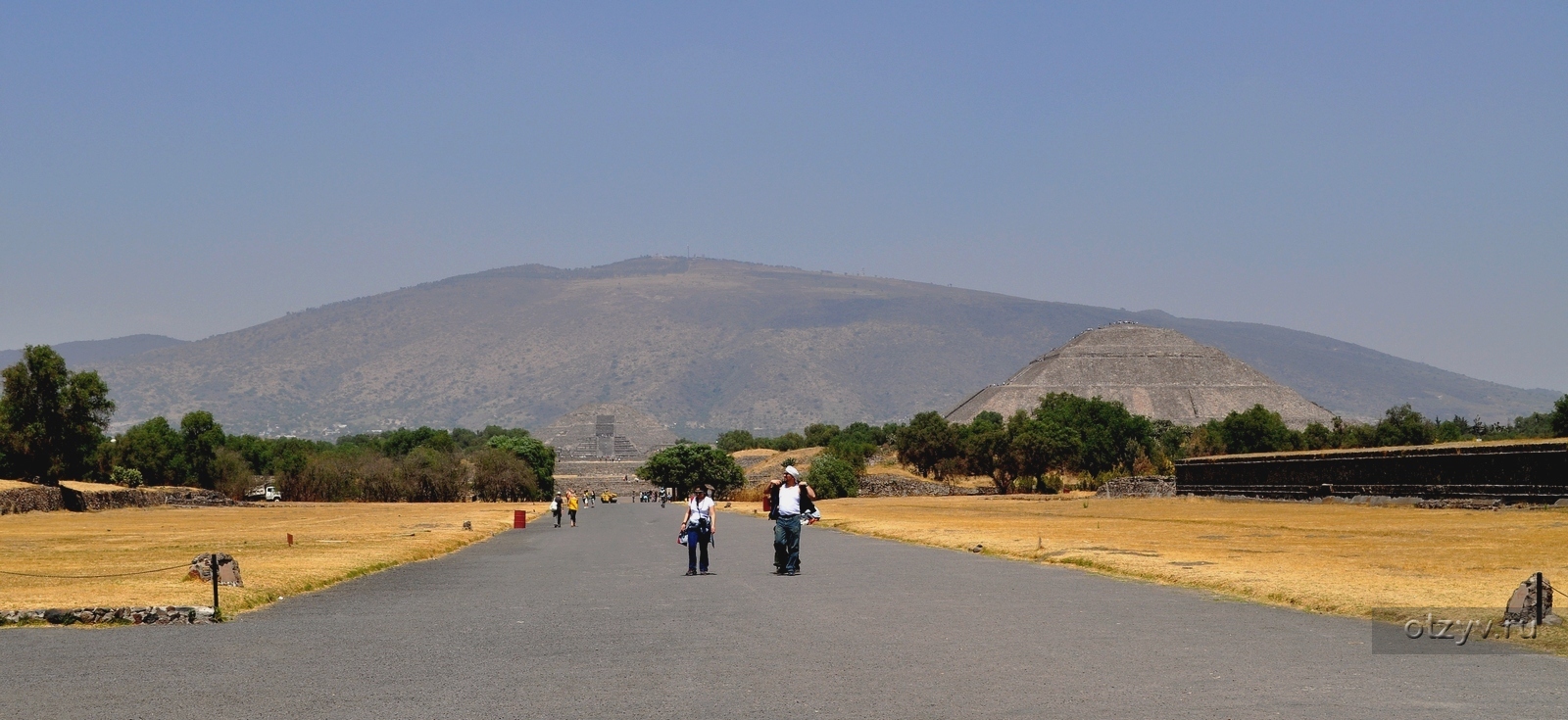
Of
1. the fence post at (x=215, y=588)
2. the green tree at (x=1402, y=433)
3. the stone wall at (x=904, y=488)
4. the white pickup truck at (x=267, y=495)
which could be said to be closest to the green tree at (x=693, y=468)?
the stone wall at (x=904, y=488)

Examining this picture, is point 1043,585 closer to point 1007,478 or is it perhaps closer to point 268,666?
point 268,666

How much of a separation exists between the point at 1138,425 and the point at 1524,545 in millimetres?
92051

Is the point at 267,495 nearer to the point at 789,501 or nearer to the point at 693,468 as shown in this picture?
the point at 693,468

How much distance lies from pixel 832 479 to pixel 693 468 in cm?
1602

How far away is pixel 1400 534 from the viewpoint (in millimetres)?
34062

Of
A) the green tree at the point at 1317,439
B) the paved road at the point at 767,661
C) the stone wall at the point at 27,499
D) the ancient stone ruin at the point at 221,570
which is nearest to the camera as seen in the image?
the paved road at the point at 767,661

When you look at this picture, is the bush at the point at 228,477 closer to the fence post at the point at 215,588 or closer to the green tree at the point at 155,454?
the green tree at the point at 155,454

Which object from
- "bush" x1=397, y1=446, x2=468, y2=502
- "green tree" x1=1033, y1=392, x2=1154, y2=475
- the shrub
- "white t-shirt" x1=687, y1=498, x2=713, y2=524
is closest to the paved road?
"white t-shirt" x1=687, y1=498, x2=713, y2=524

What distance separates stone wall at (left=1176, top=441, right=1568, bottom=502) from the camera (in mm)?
43406

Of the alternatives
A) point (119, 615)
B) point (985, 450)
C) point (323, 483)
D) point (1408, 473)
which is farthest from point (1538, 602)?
point (323, 483)

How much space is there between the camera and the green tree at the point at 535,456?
13088 centimetres

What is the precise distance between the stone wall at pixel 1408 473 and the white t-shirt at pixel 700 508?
28.7 meters

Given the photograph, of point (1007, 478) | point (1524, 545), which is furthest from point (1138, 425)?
point (1524, 545)

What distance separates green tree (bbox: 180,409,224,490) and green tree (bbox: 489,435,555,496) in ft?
89.2
